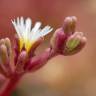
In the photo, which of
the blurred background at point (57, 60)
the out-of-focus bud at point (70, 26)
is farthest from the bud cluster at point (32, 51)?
the blurred background at point (57, 60)

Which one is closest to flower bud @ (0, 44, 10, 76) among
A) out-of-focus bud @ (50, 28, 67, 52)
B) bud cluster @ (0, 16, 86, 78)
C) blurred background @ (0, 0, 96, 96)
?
bud cluster @ (0, 16, 86, 78)

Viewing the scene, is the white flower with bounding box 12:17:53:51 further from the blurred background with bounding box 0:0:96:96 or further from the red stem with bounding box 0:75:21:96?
the blurred background with bounding box 0:0:96:96

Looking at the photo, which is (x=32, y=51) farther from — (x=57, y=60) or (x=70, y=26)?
(x=57, y=60)

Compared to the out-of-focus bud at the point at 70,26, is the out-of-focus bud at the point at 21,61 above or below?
below

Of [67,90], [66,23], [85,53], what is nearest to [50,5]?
[85,53]

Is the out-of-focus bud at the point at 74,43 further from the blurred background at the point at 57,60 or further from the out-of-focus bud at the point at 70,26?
the blurred background at the point at 57,60

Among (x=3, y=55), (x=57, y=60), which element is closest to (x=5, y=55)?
(x=3, y=55)

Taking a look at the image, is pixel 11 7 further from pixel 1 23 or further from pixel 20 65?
pixel 20 65
